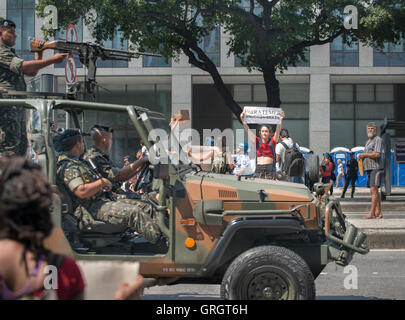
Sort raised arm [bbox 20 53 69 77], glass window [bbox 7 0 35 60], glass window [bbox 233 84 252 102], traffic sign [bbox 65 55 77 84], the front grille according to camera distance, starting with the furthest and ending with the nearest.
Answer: glass window [bbox 233 84 252 102], glass window [bbox 7 0 35 60], traffic sign [bbox 65 55 77 84], raised arm [bbox 20 53 69 77], the front grille

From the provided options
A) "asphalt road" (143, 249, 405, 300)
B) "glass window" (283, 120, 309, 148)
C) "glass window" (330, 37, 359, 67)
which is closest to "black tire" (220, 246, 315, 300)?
"asphalt road" (143, 249, 405, 300)

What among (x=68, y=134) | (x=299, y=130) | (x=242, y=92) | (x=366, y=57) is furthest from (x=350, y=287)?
(x=242, y=92)

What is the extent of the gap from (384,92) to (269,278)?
29595 mm

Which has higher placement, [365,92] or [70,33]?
[365,92]

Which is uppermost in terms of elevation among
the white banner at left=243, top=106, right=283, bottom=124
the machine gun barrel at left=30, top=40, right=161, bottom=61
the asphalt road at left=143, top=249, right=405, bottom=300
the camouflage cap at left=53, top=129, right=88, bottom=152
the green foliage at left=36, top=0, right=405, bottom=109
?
the green foliage at left=36, top=0, right=405, bottom=109

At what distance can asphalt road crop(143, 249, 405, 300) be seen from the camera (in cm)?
612

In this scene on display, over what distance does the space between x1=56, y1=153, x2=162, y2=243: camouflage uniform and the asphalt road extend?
4.25 feet

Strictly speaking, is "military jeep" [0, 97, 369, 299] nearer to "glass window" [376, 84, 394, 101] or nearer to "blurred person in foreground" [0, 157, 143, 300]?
"blurred person in foreground" [0, 157, 143, 300]

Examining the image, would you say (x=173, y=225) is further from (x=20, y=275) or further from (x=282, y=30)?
(x=282, y=30)

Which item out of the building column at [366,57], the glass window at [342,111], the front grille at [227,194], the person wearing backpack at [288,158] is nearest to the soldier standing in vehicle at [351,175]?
the person wearing backpack at [288,158]

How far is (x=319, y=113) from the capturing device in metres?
30.7

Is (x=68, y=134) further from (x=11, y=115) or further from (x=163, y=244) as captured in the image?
(x=163, y=244)
